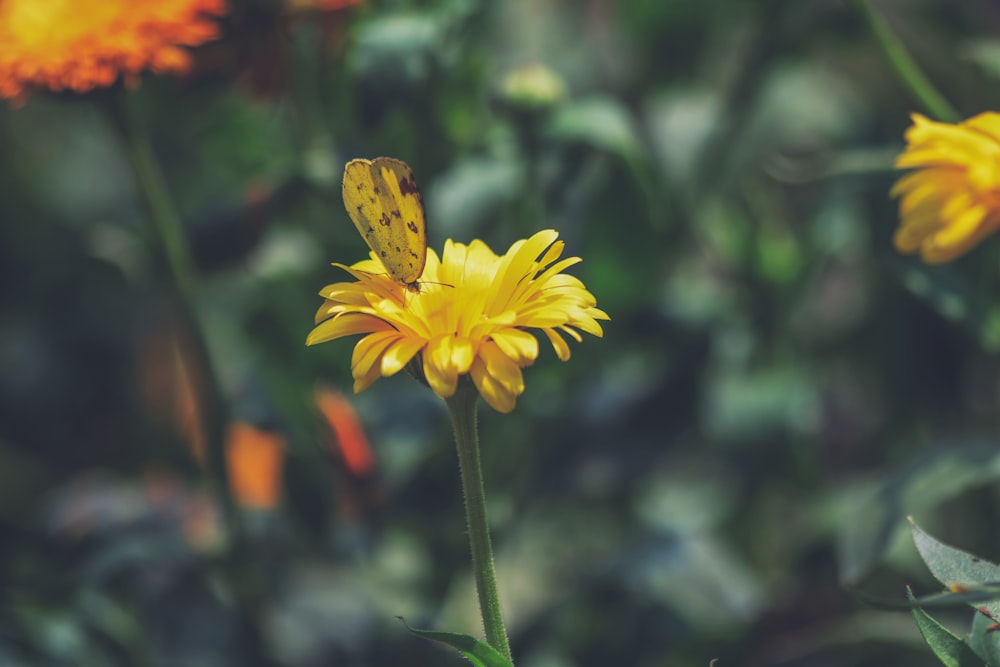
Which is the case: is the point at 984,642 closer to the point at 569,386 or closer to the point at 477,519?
the point at 477,519

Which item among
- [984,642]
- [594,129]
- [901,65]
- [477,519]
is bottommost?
[984,642]

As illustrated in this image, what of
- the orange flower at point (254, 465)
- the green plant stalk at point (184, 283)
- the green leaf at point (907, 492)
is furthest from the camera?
the orange flower at point (254, 465)

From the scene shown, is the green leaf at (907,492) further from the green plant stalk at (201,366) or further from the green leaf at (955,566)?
the green plant stalk at (201,366)

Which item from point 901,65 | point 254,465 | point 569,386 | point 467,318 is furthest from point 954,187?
point 254,465

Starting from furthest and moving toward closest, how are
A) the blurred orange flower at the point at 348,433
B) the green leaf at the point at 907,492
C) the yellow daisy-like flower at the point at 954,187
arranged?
the blurred orange flower at the point at 348,433
the green leaf at the point at 907,492
the yellow daisy-like flower at the point at 954,187

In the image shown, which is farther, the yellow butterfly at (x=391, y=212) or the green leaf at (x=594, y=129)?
the green leaf at (x=594, y=129)

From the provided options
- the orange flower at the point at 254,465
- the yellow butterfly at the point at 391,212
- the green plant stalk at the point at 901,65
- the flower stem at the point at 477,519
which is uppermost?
the orange flower at the point at 254,465

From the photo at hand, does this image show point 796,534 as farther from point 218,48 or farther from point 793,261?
point 218,48

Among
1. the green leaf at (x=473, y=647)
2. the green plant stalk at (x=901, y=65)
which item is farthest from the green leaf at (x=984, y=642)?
the green plant stalk at (x=901, y=65)
